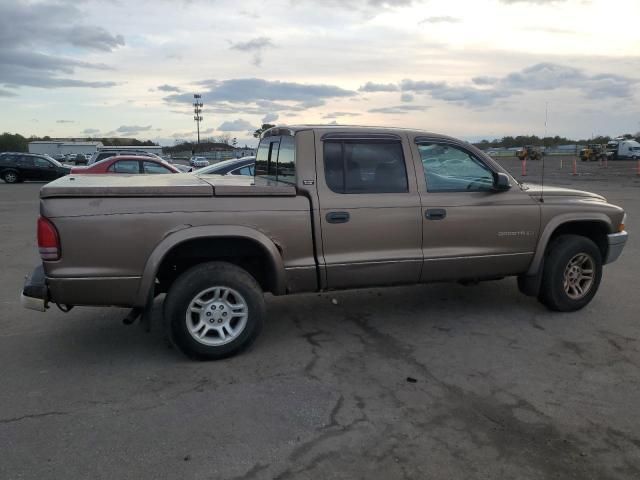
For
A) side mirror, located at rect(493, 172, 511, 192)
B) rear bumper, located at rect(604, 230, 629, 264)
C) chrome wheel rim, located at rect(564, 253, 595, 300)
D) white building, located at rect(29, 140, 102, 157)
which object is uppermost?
white building, located at rect(29, 140, 102, 157)

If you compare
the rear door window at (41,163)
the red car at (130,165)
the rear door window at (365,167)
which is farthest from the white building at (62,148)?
the rear door window at (365,167)

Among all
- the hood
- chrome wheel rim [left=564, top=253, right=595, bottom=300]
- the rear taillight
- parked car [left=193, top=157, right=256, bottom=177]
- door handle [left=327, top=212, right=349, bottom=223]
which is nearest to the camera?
the rear taillight

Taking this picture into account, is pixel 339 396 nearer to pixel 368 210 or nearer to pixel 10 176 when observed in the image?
pixel 368 210

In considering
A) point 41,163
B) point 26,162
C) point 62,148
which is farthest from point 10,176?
point 62,148

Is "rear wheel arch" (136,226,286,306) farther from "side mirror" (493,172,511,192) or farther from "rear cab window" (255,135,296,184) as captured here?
"side mirror" (493,172,511,192)

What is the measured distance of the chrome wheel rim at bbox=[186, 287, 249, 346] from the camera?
443 centimetres

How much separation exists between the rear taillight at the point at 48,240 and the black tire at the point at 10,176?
89.4 ft

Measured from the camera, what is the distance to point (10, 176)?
91.1 feet

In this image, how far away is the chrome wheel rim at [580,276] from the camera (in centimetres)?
570

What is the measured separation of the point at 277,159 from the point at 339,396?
96.5 inches

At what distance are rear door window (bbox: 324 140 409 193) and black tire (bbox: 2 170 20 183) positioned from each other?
1086 inches

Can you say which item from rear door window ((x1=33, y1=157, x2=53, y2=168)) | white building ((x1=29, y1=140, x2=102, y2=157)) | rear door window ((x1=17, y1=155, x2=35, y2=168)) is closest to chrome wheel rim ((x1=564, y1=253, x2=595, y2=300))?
rear door window ((x1=33, y1=157, x2=53, y2=168))

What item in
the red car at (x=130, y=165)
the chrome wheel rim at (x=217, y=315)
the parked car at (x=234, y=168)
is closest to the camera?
the chrome wheel rim at (x=217, y=315)

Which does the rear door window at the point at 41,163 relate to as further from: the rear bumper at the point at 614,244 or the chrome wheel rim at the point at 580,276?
the rear bumper at the point at 614,244
